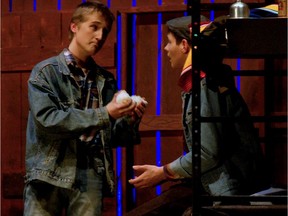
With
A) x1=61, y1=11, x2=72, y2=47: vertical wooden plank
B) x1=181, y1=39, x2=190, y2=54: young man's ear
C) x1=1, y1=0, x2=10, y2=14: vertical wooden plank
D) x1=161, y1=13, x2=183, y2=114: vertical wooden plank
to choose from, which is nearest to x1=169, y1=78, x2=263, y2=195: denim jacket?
x1=181, y1=39, x2=190, y2=54: young man's ear

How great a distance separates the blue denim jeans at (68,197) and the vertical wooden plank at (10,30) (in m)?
2.07

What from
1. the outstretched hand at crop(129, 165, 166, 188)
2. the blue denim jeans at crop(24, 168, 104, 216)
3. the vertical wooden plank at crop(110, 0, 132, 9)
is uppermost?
the vertical wooden plank at crop(110, 0, 132, 9)

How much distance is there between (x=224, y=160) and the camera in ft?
12.2

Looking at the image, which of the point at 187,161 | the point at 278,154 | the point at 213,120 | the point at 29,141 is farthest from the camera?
the point at 278,154

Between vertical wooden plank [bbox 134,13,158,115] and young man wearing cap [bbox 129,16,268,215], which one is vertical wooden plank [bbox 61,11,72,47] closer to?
vertical wooden plank [bbox 134,13,158,115]

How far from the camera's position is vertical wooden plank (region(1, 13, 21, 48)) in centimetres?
570

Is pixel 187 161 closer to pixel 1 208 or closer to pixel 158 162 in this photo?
pixel 158 162

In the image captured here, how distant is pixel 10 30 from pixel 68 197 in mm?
2221

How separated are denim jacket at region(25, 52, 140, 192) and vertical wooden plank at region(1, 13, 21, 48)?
1.72 meters

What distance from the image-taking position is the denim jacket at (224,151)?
3.60 m

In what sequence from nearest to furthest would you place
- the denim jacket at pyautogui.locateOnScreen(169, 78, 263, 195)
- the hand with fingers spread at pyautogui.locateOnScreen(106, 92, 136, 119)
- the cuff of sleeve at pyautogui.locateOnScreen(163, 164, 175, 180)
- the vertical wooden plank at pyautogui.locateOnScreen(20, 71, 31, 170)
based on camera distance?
the denim jacket at pyautogui.locateOnScreen(169, 78, 263, 195) → the cuff of sleeve at pyautogui.locateOnScreen(163, 164, 175, 180) → the hand with fingers spread at pyautogui.locateOnScreen(106, 92, 136, 119) → the vertical wooden plank at pyautogui.locateOnScreen(20, 71, 31, 170)

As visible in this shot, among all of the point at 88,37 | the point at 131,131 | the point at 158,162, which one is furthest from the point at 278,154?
the point at 88,37

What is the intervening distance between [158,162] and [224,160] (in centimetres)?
191

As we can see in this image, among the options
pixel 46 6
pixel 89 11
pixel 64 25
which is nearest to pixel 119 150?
pixel 64 25
